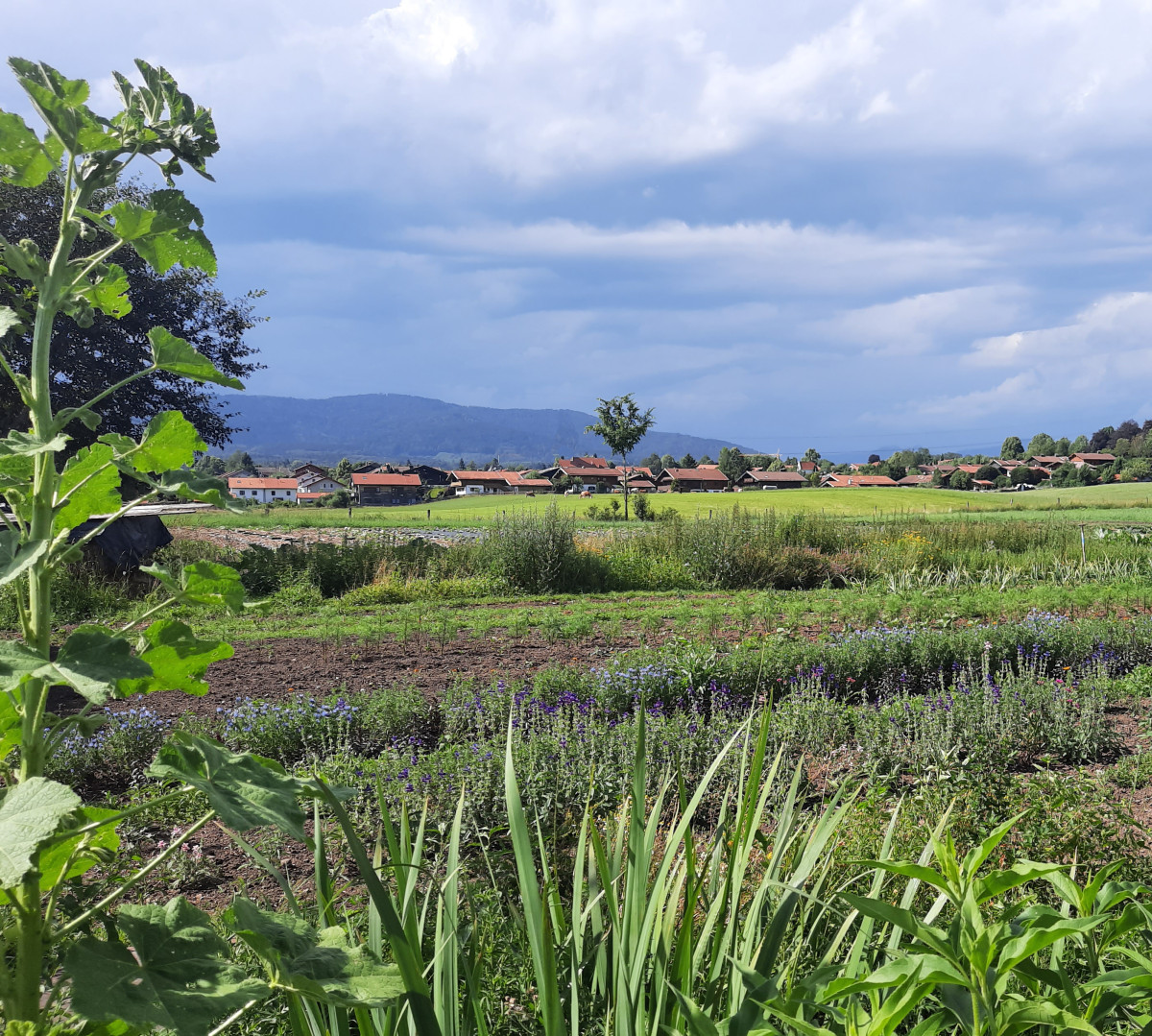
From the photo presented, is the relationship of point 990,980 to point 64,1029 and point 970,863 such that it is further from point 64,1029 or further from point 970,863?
point 64,1029

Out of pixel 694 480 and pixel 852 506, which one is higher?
pixel 694 480

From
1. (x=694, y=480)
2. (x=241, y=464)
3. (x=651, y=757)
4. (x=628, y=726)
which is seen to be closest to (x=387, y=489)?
(x=694, y=480)

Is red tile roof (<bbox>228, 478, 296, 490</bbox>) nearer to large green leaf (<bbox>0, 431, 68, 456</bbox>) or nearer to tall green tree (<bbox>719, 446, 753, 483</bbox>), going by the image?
tall green tree (<bbox>719, 446, 753, 483</bbox>)

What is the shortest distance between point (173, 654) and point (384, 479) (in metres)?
104

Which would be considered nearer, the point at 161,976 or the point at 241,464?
the point at 161,976

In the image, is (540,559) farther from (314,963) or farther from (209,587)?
(314,963)

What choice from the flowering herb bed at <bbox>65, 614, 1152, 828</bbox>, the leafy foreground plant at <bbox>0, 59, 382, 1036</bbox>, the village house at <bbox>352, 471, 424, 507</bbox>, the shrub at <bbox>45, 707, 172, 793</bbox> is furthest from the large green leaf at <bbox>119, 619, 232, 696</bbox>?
the village house at <bbox>352, 471, 424, 507</bbox>

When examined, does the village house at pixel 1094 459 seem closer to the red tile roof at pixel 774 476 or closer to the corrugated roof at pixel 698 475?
the red tile roof at pixel 774 476

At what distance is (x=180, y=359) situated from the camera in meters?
1.01

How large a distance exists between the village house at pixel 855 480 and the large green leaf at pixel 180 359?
335 ft

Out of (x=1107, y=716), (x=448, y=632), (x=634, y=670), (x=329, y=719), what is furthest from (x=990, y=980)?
(x=448, y=632)

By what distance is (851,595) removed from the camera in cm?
1156

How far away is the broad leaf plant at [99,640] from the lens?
0.77m

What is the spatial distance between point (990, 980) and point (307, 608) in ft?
35.1
